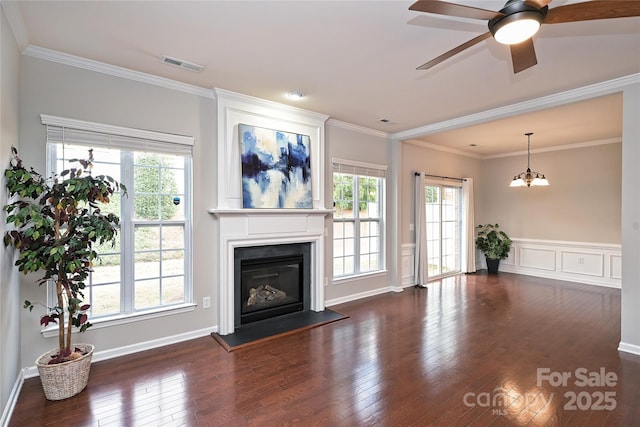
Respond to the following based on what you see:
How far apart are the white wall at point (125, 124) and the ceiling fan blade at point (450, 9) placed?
2.69m

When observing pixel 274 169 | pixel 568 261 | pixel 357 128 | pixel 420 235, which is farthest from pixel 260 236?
pixel 568 261

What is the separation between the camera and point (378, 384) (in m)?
2.60

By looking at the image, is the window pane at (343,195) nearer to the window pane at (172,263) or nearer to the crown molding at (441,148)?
the crown molding at (441,148)

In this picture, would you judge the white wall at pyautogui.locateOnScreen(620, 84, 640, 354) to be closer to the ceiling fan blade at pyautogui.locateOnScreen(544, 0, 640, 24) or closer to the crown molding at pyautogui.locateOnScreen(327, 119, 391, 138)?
the ceiling fan blade at pyautogui.locateOnScreen(544, 0, 640, 24)

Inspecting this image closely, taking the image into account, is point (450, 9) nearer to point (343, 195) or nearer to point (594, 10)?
point (594, 10)

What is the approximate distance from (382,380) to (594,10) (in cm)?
283

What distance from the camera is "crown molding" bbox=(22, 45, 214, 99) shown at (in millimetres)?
2684

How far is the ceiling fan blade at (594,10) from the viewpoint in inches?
61.6

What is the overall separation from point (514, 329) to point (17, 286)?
5034 millimetres

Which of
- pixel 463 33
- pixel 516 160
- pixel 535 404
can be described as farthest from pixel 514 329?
pixel 516 160

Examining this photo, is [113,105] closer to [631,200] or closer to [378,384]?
[378,384]

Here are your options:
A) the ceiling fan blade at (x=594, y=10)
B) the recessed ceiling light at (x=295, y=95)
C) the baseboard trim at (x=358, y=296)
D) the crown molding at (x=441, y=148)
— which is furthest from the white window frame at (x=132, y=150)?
the crown molding at (x=441, y=148)

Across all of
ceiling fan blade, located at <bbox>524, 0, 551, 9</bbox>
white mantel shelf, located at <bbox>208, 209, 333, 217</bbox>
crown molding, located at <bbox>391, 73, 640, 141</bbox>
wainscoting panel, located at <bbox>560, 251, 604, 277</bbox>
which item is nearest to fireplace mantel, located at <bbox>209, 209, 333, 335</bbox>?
white mantel shelf, located at <bbox>208, 209, 333, 217</bbox>

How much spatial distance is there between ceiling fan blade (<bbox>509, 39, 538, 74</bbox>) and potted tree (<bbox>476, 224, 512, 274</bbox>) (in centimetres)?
581
